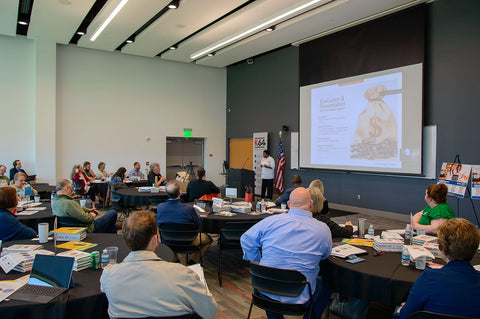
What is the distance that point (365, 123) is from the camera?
833 centimetres

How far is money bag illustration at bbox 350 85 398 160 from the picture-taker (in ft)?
25.6

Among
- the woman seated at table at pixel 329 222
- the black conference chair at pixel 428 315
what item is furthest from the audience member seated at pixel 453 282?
the woman seated at table at pixel 329 222

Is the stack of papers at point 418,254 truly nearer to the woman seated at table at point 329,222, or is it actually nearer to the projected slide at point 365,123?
the woman seated at table at point 329,222

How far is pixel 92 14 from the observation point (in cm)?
896

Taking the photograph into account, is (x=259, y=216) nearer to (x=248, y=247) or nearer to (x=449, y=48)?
(x=248, y=247)

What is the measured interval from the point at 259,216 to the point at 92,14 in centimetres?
754

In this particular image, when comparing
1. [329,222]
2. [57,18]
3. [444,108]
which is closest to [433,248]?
[329,222]

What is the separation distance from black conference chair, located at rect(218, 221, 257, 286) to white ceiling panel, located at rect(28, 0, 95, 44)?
6.22m

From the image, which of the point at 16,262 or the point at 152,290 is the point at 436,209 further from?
the point at 16,262

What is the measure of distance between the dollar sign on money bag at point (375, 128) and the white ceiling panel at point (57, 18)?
22.7ft

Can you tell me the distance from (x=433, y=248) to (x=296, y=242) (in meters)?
1.32

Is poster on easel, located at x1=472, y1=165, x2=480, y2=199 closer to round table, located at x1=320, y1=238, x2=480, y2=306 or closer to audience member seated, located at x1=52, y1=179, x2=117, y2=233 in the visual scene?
round table, located at x1=320, y1=238, x2=480, y2=306

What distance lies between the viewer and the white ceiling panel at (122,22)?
24.9 ft

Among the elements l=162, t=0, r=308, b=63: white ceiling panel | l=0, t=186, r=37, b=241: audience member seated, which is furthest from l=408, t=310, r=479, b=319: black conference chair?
l=162, t=0, r=308, b=63: white ceiling panel
